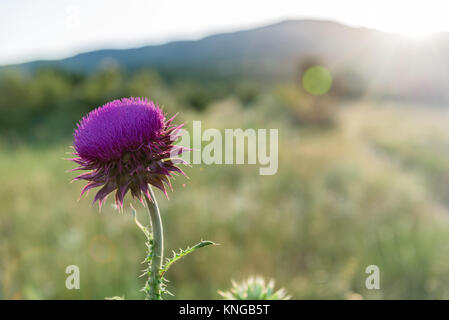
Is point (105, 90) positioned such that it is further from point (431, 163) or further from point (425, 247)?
point (425, 247)

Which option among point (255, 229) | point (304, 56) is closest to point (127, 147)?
point (255, 229)

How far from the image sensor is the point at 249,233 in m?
5.23

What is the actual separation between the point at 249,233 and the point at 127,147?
3.79 meters

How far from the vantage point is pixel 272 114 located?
15383 mm

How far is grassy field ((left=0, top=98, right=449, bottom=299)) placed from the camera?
4.27 metres

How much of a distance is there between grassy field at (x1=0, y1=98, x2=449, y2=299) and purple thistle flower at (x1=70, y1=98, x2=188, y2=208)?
190 cm

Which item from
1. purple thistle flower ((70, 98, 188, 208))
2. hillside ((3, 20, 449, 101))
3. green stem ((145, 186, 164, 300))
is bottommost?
green stem ((145, 186, 164, 300))

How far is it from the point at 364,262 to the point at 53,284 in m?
3.75

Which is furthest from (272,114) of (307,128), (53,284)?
(53,284)

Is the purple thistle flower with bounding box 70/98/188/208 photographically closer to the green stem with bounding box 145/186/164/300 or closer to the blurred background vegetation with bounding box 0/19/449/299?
the green stem with bounding box 145/186/164/300

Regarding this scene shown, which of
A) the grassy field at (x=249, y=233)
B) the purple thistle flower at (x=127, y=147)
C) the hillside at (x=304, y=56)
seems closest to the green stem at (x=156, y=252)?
the purple thistle flower at (x=127, y=147)

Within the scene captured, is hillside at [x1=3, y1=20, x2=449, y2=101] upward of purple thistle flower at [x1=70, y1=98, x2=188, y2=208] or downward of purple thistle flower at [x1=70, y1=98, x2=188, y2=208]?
upward

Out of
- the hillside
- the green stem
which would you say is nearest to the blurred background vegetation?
the green stem

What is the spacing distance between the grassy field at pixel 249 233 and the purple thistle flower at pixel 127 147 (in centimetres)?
190
